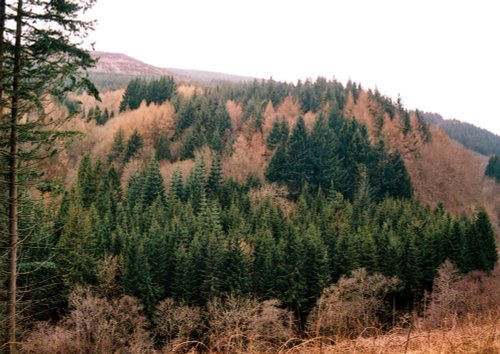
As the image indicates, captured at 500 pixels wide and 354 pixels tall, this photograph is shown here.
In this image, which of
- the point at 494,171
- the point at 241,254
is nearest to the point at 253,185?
the point at 241,254

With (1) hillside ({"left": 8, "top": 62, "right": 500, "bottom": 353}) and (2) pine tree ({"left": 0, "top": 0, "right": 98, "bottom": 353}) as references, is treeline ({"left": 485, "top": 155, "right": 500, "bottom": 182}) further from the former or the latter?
(2) pine tree ({"left": 0, "top": 0, "right": 98, "bottom": 353})

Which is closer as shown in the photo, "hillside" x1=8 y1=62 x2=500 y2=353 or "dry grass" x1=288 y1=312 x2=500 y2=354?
"dry grass" x1=288 y1=312 x2=500 y2=354

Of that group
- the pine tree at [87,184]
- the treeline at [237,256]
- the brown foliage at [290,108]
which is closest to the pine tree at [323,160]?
the treeline at [237,256]

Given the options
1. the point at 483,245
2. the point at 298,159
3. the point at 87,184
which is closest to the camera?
the point at 483,245

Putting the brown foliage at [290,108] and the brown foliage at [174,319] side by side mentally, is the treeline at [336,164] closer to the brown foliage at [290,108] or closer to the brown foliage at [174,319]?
the brown foliage at [290,108]

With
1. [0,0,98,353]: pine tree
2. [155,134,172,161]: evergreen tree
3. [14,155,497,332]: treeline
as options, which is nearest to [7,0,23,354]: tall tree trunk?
[0,0,98,353]: pine tree

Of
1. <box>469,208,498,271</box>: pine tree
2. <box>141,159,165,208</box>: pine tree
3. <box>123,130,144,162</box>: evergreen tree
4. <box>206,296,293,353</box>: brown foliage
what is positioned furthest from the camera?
<box>123,130,144,162</box>: evergreen tree

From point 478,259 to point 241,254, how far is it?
2852cm

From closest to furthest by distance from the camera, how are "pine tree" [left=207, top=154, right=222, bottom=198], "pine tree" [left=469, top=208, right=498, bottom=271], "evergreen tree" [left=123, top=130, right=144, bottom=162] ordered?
"pine tree" [left=469, top=208, right=498, bottom=271]
"pine tree" [left=207, top=154, right=222, bottom=198]
"evergreen tree" [left=123, top=130, right=144, bottom=162]

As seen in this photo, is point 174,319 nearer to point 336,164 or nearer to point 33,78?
point 33,78

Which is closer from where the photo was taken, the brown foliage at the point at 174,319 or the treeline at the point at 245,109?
the brown foliage at the point at 174,319

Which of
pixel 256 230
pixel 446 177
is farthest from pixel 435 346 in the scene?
pixel 446 177

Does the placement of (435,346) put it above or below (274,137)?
above

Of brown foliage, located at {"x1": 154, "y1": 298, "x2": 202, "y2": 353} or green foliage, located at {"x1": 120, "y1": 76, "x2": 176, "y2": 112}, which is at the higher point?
green foliage, located at {"x1": 120, "y1": 76, "x2": 176, "y2": 112}
